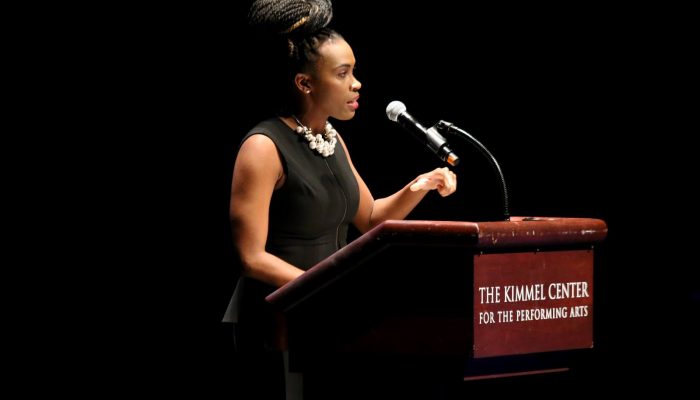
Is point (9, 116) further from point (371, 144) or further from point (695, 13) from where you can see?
point (695, 13)

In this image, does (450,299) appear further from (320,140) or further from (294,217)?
(320,140)

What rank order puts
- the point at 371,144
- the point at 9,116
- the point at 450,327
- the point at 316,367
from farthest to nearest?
the point at 371,144 < the point at 9,116 < the point at 316,367 < the point at 450,327

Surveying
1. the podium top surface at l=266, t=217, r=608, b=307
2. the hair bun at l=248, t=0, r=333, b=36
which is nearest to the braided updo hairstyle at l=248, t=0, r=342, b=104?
the hair bun at l=248, t=0, r=333, b=36

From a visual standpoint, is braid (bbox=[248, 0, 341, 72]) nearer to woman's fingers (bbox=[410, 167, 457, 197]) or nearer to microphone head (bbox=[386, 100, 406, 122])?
microphone head (bbox=[386, 100, 406, 122])

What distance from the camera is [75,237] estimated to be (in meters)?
3.12

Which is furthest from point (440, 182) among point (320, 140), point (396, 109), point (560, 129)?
point (560, 129)

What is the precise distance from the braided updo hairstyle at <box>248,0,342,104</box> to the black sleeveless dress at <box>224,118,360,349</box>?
16 centimetres

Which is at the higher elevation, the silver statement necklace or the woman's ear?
the woman's ear

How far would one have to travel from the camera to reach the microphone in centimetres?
205

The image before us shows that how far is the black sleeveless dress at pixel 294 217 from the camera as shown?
89.8 inches

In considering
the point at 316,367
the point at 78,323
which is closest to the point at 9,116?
the point at 78,323

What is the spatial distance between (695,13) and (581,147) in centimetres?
63

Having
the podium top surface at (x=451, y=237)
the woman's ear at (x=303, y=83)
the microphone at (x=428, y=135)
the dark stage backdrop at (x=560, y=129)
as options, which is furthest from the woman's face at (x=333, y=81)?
the dark stage backdrop at (x=560, y=129)

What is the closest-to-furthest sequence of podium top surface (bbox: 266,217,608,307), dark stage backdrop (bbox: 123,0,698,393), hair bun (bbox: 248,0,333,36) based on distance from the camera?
podium top surface (bbox: 266,217,608,307)
hair bun (bbox: 248,0,333,36)
dark stage backdrop (bbox: 123,0,698,393)
